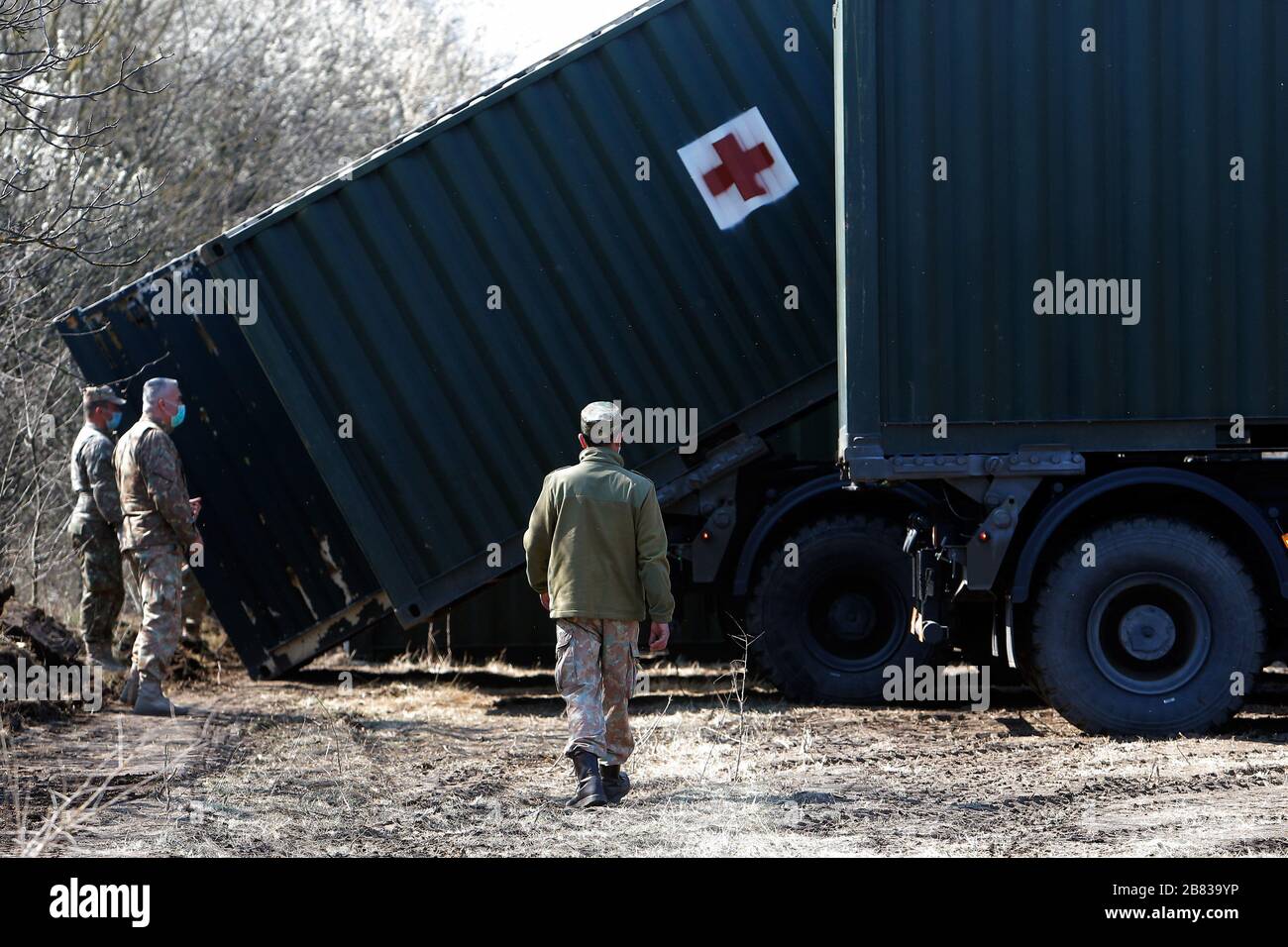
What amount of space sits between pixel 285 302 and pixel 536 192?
1608mm

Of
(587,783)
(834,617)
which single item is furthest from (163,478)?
(834,617)

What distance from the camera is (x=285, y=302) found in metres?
8.14

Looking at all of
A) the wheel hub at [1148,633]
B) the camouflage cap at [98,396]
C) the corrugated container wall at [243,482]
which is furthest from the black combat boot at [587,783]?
the camouflage cap at [98,396]

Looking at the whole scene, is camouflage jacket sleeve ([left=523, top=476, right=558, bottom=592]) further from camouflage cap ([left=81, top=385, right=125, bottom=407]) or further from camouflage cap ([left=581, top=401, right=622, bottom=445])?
camouflage cap ([left=81, top=385, right=125, bottom=407])

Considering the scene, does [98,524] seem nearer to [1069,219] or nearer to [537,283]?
[537,283]

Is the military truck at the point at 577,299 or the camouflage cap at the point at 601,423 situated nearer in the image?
the camouflage cap at the point at 601,423

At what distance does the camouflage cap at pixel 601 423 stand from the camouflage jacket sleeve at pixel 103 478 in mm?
4149

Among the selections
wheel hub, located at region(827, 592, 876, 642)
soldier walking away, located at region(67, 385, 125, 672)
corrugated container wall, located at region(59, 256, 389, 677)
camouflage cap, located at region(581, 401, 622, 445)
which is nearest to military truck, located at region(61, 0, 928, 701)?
wheel hub, located at region(827, 592, 876, 642)

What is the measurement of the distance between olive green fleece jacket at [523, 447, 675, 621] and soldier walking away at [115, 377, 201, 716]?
3148mm

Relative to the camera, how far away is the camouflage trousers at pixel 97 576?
28.2ft

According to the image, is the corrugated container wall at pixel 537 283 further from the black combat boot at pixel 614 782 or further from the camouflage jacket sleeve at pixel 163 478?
the black combat boot at pixel 614 782

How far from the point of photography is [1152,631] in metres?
6.81

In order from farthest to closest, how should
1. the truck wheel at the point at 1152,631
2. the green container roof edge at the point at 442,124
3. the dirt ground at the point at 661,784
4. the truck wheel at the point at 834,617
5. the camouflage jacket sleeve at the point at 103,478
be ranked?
the camouflage jacket sleeve at the point at 103,478 → the truck wheel at the point at 834,617 → the green container roof edge at the point at 442,124 → the truck wheel at the point at 1152,631 → the dirt ground at the point at 661,784

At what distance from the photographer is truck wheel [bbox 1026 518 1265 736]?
6.73 metres
